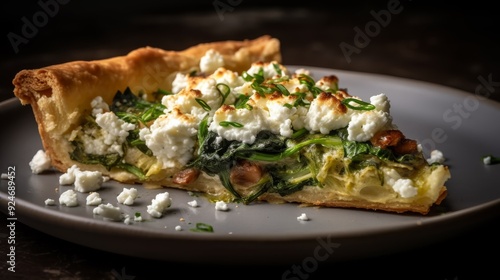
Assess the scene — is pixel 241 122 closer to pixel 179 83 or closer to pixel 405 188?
pixel 405 188

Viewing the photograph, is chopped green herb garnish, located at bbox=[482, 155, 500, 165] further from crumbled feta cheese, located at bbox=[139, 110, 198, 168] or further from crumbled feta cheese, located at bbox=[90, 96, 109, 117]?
crumbled feta cheese, located at bbox=[90, 96, 109, 117]

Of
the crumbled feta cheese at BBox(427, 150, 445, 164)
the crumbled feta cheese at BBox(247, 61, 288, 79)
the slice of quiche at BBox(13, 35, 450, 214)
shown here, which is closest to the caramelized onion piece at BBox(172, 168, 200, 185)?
the slice of quiche at BBox(13, 35, 450, 214)

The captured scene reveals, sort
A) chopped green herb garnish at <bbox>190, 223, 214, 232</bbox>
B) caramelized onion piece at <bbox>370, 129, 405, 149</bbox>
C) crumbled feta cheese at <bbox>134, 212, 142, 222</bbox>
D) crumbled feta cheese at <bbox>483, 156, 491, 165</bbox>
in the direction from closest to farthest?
chopped green herb garnish at <bbox>190, 223, 214, 232</bbox> → crumbled feta cheese at <bbox>134, 212, 142, 222</bbox> → caramelized onion piece at <bbox>370, 129, 405, 149</bbox> → crumbled feta cheese at <bbox>483, 156, 491, 165</bbox>

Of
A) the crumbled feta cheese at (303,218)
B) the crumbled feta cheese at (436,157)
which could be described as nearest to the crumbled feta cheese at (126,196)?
the crumbled feta cheese at (303,218)

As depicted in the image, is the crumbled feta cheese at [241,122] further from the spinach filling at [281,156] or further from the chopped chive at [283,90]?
the chopped chive at [283,90]

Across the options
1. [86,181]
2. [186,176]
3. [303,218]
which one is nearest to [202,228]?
[303,218]

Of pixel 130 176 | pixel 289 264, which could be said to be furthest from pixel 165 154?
pixel 289 264
